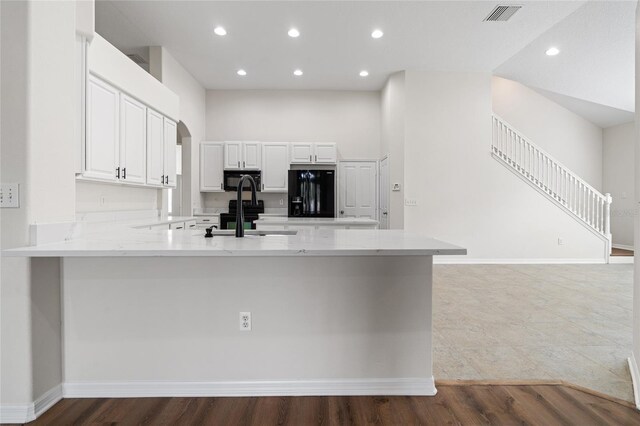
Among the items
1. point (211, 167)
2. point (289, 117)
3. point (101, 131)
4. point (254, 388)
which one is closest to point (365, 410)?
point (254, 388)

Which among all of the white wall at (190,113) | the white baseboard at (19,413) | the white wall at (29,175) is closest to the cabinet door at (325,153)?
the white wall at (190,113)

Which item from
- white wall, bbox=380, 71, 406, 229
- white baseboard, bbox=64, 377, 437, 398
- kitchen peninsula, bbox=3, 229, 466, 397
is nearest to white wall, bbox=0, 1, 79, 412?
kitchen peninsula, bbox=3, 229, 466, 397

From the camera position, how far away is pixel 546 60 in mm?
6520

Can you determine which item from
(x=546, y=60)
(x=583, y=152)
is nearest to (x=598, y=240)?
(x=583, y=152)

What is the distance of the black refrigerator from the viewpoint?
23.0 feet

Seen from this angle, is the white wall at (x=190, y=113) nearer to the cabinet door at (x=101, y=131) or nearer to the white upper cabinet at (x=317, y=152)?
the white upper cabinet at (x=317, y=152)

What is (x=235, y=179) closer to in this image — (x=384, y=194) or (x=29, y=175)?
(x=384, y=194)

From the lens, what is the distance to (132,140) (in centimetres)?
389

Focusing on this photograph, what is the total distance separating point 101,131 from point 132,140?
604 millimetres

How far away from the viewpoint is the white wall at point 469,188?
6.54 meters

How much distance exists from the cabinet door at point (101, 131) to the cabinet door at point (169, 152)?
1174mm

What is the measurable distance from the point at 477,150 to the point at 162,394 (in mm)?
6332

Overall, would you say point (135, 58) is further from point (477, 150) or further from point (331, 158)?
point (477, 150)

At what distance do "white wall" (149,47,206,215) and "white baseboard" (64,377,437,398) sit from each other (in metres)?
4.78
